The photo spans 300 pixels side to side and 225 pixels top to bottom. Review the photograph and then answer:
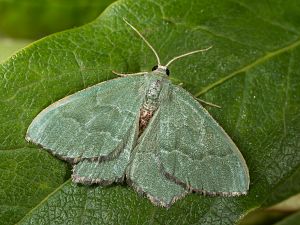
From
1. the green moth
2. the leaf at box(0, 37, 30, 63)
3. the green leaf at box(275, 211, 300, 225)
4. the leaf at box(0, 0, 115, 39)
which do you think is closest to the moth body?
the green moth

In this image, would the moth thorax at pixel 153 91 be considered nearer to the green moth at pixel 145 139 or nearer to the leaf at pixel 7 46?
the green moth at pixel 145 139

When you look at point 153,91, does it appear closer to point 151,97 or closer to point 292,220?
point 151,97

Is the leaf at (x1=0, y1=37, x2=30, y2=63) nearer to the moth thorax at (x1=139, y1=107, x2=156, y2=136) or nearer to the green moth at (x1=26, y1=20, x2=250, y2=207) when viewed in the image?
the green moth at (x1=26, y1=20, x2=250, y2=207)

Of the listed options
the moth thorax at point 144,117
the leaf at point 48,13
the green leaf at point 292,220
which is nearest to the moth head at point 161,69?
the moth thorax at point 144,117

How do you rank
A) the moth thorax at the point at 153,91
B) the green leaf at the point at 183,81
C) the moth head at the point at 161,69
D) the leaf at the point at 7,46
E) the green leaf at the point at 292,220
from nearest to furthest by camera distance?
the green leaf at the point at 183,81, the moth head at the point at 161,69, the moth thorax at the point at 153,91, the green leaf at the point at 292,220, the leaf at the point at 7,46

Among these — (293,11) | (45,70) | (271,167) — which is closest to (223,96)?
(271,167)
